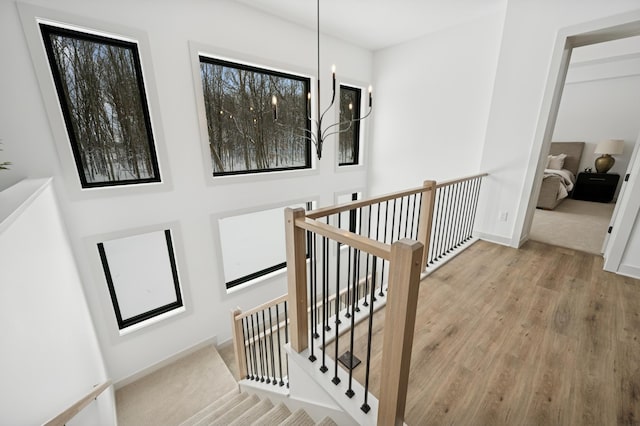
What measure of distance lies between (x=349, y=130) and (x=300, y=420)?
4516 millimetres

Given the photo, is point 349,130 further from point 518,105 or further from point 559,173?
point 559,173

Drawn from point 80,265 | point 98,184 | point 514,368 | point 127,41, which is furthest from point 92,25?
point 514,368

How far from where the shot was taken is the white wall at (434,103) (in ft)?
11.1

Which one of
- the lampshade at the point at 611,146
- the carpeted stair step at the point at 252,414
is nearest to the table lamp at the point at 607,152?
the lampshade at the point at 611,146

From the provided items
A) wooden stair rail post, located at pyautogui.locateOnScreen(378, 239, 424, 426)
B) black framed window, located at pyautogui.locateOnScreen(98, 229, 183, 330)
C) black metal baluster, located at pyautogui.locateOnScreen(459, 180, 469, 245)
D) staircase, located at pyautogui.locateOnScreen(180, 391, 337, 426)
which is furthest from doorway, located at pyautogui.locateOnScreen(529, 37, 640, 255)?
black framed window, located at pyautogui.locateOnScreen(98, 229, 183, 330)

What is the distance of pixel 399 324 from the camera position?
930mm

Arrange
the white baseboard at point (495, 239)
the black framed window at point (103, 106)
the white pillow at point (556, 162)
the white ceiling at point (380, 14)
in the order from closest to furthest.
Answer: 1. the black framed window at point (103, 106)
2. the white ceiling at point (380, 14)
3. the white baseboard at point (495, 239)
4. the white pillow at point (556, 162)

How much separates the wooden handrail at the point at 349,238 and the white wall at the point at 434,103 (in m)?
3.29

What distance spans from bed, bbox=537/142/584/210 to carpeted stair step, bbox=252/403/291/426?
6.06 m

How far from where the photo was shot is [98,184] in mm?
2623

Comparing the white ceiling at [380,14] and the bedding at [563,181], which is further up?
the white ceiling at [380,14]

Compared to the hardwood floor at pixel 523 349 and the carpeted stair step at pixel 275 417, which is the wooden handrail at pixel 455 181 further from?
the carpeted stair step at pixel 275 417

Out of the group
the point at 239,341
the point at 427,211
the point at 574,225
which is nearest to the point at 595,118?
the point at 574,225

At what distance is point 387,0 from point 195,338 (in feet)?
16.9
